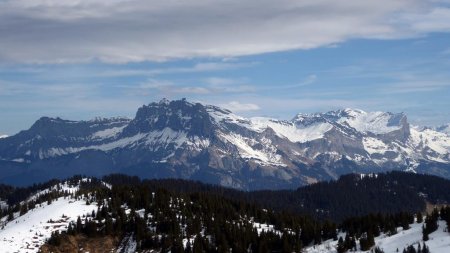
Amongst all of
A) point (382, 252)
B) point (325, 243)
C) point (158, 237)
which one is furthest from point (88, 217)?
point (382, 252)

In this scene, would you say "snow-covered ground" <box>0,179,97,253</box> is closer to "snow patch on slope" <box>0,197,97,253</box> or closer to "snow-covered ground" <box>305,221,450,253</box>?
"snow patch on slope" <box>0,197,97,253</box>

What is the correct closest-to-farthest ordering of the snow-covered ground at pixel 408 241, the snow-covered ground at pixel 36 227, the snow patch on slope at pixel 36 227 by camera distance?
the snow-covered ground at pixel 408 241
the snow-covered ground at pixel 36 227
the snow patch on slope at pixel 36 227

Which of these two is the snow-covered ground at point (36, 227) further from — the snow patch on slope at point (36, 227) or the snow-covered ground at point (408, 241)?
the snow-covered ground at point (408, 241)

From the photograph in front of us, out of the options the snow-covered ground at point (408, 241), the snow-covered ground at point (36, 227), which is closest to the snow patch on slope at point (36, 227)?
the snow-covered ground at point (36, 227)

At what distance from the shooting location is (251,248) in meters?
164

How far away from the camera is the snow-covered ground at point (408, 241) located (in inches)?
5305

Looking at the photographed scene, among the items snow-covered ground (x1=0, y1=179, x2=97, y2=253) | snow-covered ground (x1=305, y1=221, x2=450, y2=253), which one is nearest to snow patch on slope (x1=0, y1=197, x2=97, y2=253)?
snow-covered ground (x1=0, y1=179, x2=97, y2=253)

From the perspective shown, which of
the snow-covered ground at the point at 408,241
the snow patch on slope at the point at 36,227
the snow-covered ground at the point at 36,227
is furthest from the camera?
the snow patch on slope at the point at 36,227

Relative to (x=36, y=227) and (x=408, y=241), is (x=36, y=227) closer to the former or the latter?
(x=36, y=227)

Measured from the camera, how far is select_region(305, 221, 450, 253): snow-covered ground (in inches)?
5305

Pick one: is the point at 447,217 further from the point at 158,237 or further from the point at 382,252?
the point at 158,237

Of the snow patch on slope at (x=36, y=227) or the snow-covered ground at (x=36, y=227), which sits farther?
the snow patch on slope at (x=36, y=227)

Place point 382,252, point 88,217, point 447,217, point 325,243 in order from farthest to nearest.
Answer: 1. point 88,217
2. point 325,243
3. point 447,217
4. point 382,252

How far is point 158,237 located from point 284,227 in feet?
146
